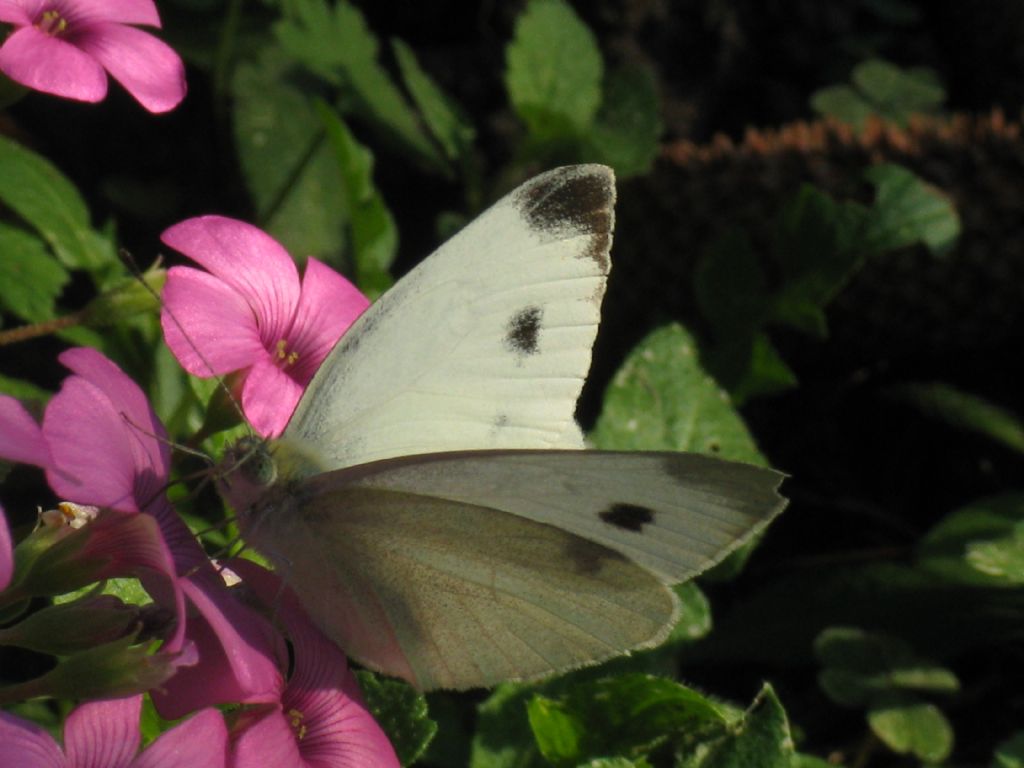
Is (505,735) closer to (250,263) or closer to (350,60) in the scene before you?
(250,263)

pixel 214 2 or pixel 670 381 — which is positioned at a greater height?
pixel 214 2

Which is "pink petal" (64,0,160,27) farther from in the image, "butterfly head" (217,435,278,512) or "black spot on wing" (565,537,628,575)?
"black spot on wing" (565,537,628,575)

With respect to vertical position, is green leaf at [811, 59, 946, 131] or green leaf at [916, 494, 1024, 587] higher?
green leaf at [811, 59, 946, 131]

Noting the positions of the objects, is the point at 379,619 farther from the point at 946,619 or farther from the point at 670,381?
the point at 946,619

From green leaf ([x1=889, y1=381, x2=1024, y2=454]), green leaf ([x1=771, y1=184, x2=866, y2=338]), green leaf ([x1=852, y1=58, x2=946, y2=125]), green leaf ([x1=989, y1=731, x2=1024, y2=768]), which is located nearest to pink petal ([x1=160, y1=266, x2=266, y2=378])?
green leaf ([x1=989, y1=731, x2=1024, y2=768])

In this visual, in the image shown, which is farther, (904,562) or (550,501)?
(904,562)

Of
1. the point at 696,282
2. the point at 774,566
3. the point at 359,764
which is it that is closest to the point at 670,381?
the point at 696,282

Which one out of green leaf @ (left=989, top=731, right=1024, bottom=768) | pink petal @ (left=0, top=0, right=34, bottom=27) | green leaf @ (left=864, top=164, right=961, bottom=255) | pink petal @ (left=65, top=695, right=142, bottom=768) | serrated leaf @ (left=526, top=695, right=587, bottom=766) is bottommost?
green leaf @ (left=989, top=731, right=1024, bottom=768)

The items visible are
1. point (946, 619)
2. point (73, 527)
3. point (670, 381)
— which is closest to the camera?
point (73, 527)
